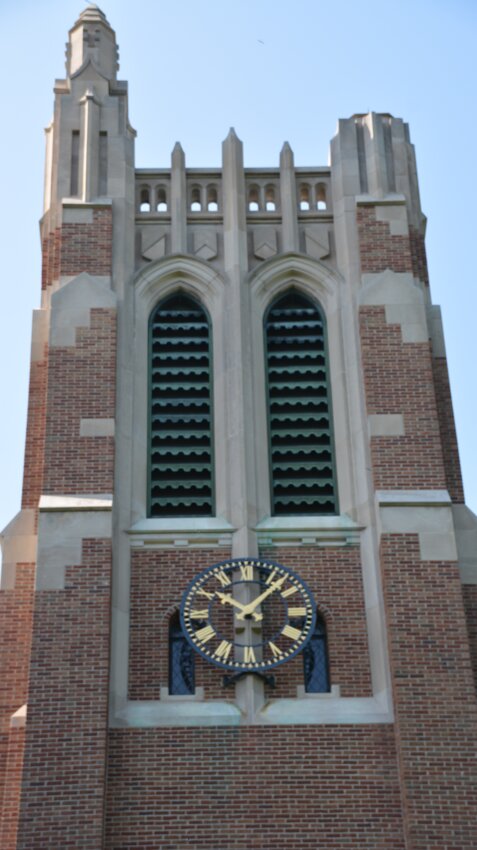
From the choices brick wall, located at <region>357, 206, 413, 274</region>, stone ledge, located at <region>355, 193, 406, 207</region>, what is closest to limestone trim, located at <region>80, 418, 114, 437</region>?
brick wall, located at <region>357, 206, 413, 274</region>

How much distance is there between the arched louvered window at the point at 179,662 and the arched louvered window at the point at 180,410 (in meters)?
2.03

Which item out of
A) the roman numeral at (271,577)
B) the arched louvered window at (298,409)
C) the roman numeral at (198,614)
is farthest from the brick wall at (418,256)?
the roman numeral at (198,614)

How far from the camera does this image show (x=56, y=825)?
2066cm

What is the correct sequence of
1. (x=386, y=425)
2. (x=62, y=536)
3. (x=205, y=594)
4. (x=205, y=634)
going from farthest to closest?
(x=386, y=425) → (x=62, y=536) → (x=205, y=594) → (x=205, y=634)

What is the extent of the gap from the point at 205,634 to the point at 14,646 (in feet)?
9.40

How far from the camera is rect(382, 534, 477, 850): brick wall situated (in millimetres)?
20891

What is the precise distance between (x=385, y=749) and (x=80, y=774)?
167 inches

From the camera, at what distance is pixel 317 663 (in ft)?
75.5

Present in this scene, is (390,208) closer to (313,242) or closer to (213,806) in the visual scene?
(313,242)

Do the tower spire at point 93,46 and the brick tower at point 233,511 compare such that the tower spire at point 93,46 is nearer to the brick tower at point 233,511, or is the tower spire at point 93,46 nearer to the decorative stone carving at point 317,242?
the brick tower at point 233,511

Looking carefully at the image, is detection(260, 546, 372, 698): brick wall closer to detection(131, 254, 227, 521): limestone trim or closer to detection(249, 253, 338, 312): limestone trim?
detection(131, 254, 227, 521): limestone trim

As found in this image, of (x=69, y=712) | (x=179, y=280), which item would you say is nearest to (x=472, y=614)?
(x=69, y=712)

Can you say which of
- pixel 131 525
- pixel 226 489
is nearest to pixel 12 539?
pixel 131 525

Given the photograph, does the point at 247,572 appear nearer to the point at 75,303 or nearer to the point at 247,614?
the point at 247,614
